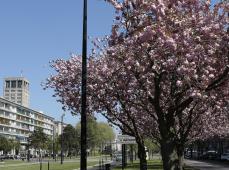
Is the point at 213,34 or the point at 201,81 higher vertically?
the point at 213,34

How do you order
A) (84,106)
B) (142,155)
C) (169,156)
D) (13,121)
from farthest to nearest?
(13,121) < (142,155) < (169,156) < (84,106)

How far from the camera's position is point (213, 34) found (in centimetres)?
1459

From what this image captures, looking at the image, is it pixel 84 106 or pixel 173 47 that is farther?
pixel 84 106

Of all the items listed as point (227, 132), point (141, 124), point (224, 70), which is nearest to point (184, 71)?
point (224, 70)

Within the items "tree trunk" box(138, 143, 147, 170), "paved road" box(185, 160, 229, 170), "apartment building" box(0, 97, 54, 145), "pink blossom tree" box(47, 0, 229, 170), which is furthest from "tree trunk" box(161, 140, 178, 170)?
"apartment building" box(0, 97, 54, 145)

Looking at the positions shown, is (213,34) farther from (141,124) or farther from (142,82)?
(141,124)

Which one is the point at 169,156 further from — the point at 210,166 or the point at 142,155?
the point at 210,166

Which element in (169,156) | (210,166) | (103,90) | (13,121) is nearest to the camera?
(169,156)

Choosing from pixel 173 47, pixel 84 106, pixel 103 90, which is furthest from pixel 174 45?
pixel 103 90

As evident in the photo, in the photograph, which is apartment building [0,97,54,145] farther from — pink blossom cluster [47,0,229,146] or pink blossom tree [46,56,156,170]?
pink blossom cluster [47,0,229,146]

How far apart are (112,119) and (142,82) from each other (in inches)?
374

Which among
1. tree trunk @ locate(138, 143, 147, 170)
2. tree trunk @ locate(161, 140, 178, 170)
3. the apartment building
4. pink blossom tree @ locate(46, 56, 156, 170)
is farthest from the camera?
the apartment building

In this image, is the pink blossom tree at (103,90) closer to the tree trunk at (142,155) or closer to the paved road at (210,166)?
the tree trunk at (142,155)

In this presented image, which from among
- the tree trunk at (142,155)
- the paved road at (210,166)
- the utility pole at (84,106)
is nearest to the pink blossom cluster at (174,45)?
the utility pole at (84,106)
